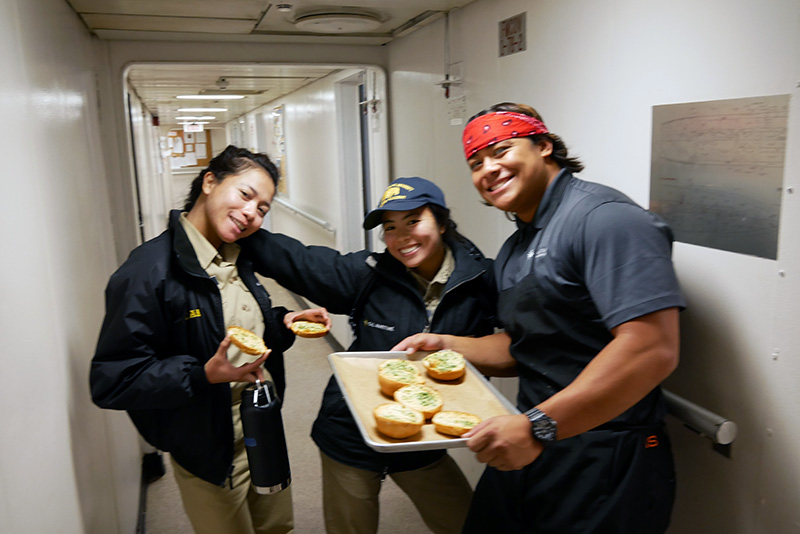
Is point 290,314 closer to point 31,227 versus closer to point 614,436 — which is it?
point 31,227

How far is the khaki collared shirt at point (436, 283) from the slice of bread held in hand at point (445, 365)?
13 cm

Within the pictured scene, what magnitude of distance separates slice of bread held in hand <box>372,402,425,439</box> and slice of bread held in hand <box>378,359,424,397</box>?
0.16 metres

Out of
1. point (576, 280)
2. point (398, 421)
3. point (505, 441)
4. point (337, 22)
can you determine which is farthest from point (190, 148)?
point (505, 441)

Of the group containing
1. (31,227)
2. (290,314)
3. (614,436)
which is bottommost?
(614,436)

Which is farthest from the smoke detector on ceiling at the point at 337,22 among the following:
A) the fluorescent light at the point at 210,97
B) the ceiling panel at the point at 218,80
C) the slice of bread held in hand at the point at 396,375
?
the fluorescent light at the point at 210,97

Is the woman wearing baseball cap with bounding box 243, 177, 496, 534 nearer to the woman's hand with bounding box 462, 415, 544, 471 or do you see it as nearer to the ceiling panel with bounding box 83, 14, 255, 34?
the woman's hand with bounding box 462, 415, 544, 471

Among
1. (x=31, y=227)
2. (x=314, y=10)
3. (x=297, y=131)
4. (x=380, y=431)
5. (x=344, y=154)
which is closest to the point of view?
(x=31, y=227)

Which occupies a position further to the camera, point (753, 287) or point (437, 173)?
point (437, 173)

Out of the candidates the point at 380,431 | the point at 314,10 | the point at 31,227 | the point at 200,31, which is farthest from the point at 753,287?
the point at 200,31

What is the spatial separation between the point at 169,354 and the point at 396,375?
640 millimetres

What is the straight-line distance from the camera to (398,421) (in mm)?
1381

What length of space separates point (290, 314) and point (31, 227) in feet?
2.63

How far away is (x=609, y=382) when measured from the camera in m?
1.20

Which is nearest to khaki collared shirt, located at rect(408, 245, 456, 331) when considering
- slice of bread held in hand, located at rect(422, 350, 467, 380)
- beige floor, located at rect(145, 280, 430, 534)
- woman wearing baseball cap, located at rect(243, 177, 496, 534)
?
woman wearing baseball cap, located at rect(243, 177, 496, 534)
